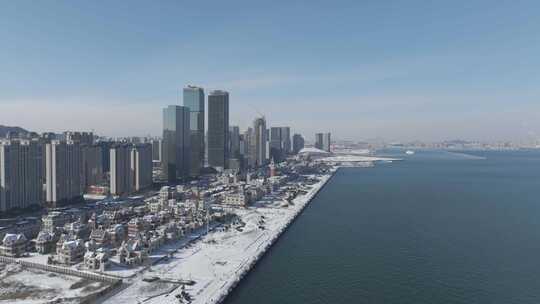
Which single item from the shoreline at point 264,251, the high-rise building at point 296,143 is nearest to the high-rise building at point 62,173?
the shoreline at point 264,251

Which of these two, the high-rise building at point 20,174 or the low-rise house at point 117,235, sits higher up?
the high-rise building at point 20,174

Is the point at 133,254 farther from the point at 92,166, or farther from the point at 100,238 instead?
Result: the point at 92,166

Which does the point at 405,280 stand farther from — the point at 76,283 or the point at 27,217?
the point at 27,217

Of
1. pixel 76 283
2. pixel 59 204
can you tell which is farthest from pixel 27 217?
pixel 76 283

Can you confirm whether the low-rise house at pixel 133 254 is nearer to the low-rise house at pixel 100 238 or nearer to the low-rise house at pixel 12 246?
the low-rise house at pixel 100 238

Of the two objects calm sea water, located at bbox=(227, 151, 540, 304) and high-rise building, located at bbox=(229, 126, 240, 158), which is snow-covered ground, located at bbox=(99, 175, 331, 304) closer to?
calm sea water, located at bbox=(227, 151, 540, 304)

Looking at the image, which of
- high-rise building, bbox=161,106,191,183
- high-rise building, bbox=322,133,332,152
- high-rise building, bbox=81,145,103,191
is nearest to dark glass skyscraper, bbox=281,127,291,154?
high-rise building, bbox=322,133,332,152
